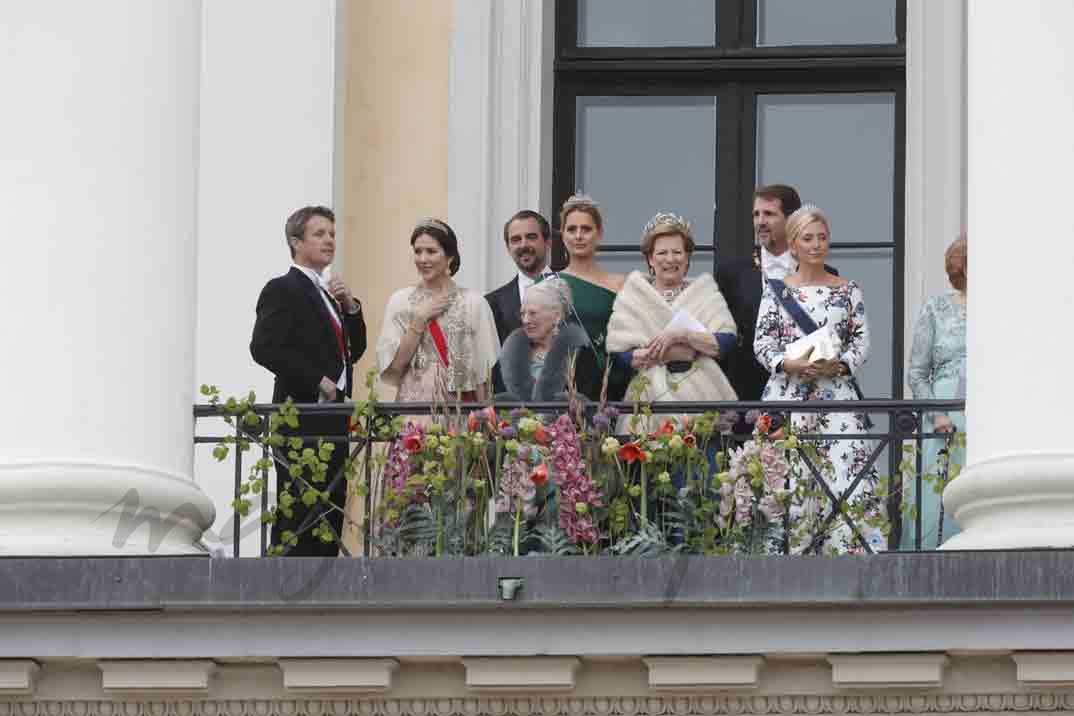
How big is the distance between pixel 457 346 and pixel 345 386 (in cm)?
53

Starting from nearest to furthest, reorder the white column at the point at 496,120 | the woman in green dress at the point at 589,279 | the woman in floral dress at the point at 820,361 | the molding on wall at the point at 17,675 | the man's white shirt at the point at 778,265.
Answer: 1. the molding on wall at the point at 17,675
2. the woman in floral dress at the point at 820,361
3. the woman in green dress at the point at 589,279
4. the man's white shirt at the point at 778,265
5. the white column at the point at 496,120

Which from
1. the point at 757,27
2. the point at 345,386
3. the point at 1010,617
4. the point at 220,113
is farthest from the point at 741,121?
the point at 1010,617

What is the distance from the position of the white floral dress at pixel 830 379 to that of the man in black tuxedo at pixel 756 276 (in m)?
0.30

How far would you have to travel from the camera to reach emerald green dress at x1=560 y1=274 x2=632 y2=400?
17.2m

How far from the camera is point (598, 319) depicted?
57.0 feet

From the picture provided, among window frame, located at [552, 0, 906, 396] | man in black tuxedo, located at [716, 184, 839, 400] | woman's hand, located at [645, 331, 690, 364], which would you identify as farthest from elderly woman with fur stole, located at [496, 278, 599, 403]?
window frame, located at [552, 0, 906, 396]

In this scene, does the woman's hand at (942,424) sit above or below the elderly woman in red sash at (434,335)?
below

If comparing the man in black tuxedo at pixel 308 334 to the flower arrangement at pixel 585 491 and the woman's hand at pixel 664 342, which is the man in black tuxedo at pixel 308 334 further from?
the woman's hand at pixel 664 342

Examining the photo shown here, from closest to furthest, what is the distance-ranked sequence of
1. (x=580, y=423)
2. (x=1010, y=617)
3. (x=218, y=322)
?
(x=1010, y=617)
(x=580, y=423)
(x=218, y=322)

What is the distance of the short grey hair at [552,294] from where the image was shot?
17.1m

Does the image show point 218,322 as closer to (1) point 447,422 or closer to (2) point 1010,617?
(1) point 447,422

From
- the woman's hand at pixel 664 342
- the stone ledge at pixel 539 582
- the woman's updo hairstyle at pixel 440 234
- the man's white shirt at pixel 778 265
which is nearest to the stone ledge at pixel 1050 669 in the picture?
the stone ledge at pixel 539 582

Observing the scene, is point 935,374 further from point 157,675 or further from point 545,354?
point 157,675

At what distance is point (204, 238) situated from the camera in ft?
65.8
